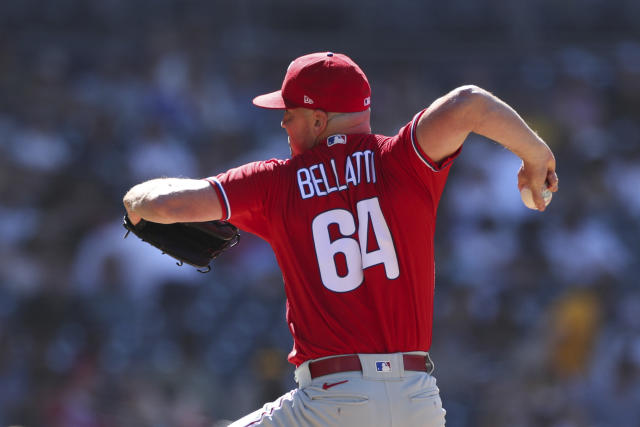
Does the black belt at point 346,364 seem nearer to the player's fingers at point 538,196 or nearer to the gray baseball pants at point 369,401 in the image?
the gray baseball pants at point 369,401

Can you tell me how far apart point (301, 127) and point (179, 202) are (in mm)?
532

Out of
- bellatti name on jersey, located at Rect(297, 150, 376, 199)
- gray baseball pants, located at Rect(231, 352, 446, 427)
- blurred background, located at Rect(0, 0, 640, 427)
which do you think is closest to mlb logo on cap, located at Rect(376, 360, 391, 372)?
gray baseball pants, located at Rect(231, 352, 446, 427)

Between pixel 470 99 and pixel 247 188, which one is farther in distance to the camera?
pixel 247 188

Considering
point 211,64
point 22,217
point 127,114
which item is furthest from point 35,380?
point 211,64

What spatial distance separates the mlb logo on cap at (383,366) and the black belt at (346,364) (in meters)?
0.05

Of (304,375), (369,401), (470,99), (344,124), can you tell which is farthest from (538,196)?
(304,375)

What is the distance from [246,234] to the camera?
7.74 metres

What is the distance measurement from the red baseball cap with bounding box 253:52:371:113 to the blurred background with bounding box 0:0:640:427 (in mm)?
3038

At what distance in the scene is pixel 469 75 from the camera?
9.85m

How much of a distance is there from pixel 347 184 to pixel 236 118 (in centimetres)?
607

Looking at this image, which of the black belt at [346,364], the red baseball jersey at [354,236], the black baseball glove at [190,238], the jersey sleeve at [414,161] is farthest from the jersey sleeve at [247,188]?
the black belt at [346,364]

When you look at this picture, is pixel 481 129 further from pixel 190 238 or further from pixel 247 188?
pixel 190 238

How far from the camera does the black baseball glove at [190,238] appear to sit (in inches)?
130

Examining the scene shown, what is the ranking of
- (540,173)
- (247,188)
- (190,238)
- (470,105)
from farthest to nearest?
1. (190,238)
2. (247,188)
3. (540,173)
4. (470,105)
